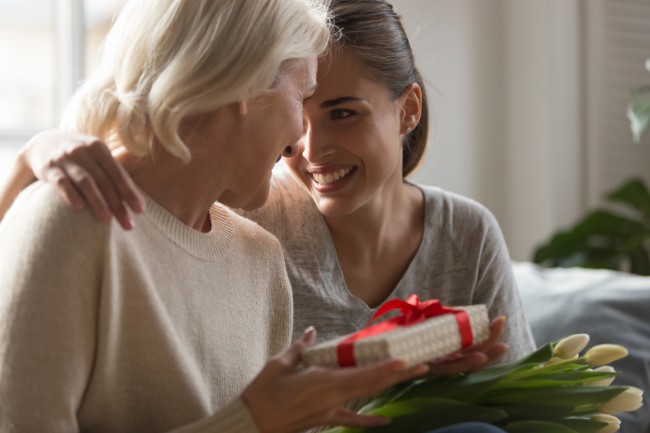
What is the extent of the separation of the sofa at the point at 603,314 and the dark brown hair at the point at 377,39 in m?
0.66

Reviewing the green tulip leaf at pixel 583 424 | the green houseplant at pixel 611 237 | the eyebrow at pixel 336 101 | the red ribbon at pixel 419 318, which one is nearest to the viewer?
the red ribbon at pixel 419 318

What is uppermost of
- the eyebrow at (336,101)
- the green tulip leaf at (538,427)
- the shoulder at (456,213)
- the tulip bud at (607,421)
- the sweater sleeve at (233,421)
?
the eyebrow at (336,101)

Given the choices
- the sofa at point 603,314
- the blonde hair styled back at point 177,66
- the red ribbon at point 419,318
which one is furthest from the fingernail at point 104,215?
the sofa at point 603,314

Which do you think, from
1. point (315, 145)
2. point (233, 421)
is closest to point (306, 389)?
point (233, 421)

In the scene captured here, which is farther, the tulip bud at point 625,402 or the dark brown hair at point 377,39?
the dark brown hair at point 377,39

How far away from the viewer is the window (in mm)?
2934

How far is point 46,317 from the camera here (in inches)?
46.9

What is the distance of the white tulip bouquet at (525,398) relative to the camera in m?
1.34

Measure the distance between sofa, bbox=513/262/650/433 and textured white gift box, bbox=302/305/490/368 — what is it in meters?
0.91

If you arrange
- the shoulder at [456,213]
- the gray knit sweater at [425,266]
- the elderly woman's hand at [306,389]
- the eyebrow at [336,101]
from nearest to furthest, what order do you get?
the elderly woman's hand at [306,389] → the eyebrow at [336,101] → the gray knit sweater at [425,266] → the shoulder at [456,213]

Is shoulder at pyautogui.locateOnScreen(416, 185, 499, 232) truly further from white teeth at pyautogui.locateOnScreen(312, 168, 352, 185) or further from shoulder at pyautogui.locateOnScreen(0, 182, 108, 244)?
shoulder at pyautogui.locateOnScreen(0, 182, 108, 244)

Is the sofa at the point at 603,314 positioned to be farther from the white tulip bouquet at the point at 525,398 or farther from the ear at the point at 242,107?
the ear at the point at 242,107

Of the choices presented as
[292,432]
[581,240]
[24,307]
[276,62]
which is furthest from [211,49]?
[581,240]

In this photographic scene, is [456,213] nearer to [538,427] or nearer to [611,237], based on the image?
[538,427]
